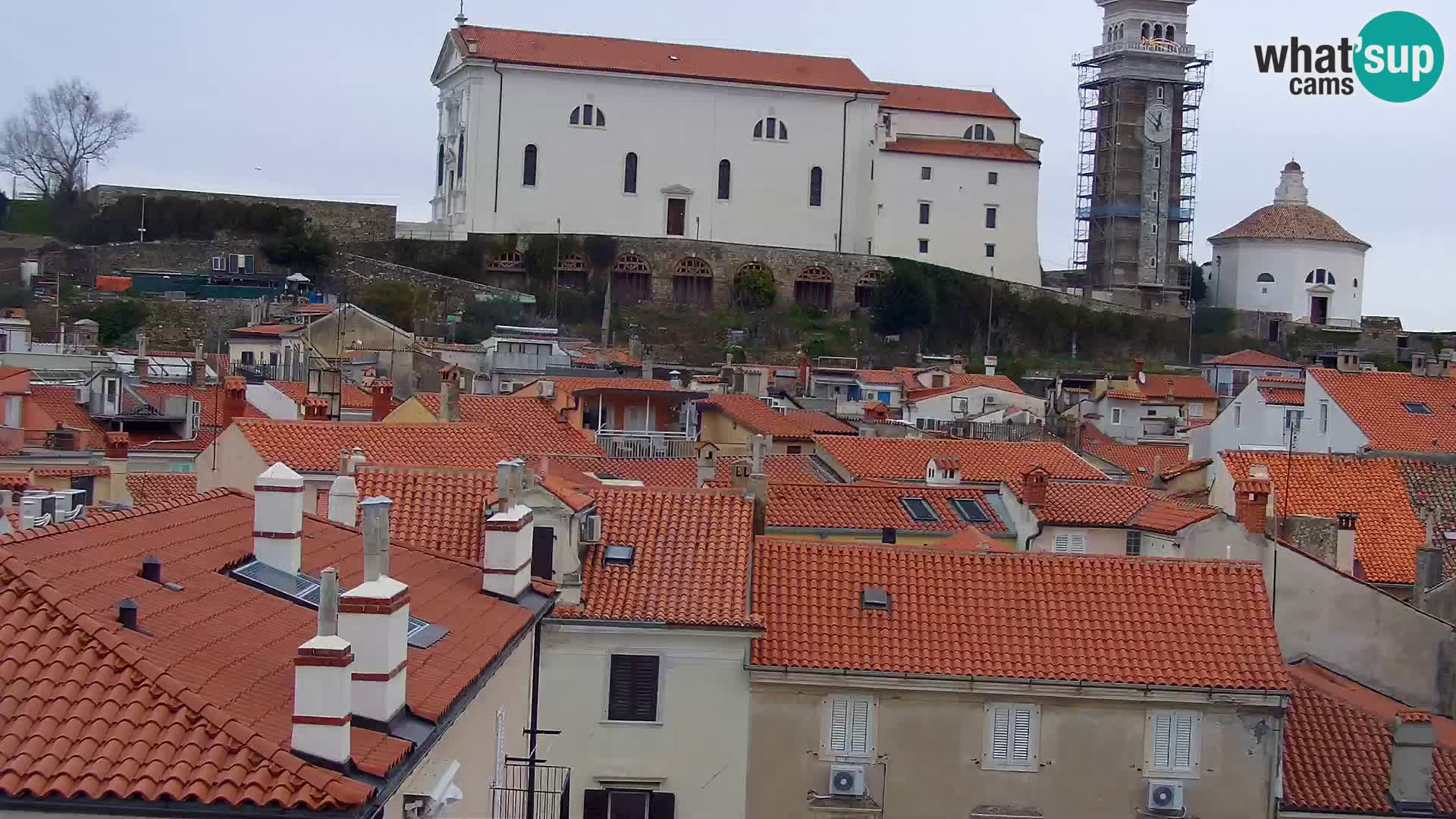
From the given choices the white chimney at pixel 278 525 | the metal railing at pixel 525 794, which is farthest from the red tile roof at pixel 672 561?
the white chimney at pixel 278 525

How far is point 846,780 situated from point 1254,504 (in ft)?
27.4

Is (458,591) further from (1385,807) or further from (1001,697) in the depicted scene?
(1385,807)

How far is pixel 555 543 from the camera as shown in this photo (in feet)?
52.2

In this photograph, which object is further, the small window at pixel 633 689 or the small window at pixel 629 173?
the small window at pixel 629 173

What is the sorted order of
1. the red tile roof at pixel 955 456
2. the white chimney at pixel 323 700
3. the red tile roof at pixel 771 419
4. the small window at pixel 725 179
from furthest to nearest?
the small window at pixel 725 179 < the red tile roof at pixel 771 419 < the red tile roof at pixel 955 456 < the white chimney at pixel 323 700

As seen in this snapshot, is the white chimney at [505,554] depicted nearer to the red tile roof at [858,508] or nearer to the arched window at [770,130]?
the red tile roof at [858,508]

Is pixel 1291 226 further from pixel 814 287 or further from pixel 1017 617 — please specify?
pixel 1017 617

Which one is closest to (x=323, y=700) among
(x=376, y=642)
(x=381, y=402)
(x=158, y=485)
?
(x=376, y=642)

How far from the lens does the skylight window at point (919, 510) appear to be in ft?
84.8

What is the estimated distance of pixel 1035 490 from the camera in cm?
2636

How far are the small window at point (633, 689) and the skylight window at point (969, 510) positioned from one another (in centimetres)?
1110

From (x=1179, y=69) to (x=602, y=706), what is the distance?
7459 centimetres

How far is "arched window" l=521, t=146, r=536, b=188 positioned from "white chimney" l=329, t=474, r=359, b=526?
6887 cm

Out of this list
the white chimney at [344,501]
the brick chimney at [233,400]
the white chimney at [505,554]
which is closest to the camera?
the white chimney at [505,554]
